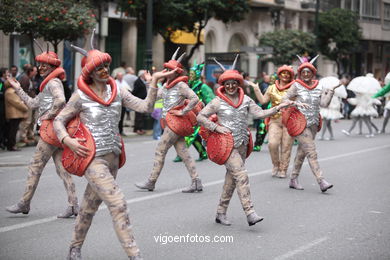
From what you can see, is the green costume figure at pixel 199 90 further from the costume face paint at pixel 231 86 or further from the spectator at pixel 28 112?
the costume face paint at pixel 231 86

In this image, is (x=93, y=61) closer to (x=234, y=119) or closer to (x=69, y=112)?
(x=69, y=112)

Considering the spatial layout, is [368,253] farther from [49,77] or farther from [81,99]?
[49,77]

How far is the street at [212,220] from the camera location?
711 centimetres

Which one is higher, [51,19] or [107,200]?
[51,19]

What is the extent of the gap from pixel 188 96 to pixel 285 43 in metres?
25.0

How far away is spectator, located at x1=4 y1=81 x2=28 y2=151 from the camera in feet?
52.2

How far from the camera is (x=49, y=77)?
27.7ft

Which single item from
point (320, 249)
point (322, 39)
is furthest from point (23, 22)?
point (322, 39)

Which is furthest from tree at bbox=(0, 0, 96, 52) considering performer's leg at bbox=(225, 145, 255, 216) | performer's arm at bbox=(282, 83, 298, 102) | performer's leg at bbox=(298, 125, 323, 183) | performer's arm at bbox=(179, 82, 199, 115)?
performer's leg at bbox=(225, 145, 255, 216)

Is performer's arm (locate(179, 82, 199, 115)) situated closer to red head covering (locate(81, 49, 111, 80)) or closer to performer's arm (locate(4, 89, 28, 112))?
red head covering (locate(81, 49, 111, 80))

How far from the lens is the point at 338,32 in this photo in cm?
4312

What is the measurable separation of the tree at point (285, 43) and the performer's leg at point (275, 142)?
22.0 m

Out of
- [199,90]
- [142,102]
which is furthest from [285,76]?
[142,102]

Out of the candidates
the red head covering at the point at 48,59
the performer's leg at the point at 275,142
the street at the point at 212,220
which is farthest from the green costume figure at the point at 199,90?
the red head covering at the point at 48,59
